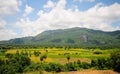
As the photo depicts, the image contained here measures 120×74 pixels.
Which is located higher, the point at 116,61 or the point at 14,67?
the point at 14,67

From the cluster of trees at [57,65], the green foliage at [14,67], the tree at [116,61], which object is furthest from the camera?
the tree at [116,61]

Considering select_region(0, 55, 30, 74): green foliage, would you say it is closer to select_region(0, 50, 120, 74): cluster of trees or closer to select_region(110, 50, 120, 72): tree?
select_region(0, 50, 120, 74): cluster of trees

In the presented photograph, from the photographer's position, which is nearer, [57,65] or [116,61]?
[57,65]

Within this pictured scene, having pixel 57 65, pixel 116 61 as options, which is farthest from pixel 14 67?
pixel 116 61

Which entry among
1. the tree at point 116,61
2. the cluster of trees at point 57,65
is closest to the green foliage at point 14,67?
the cluster of trees at point 57,65

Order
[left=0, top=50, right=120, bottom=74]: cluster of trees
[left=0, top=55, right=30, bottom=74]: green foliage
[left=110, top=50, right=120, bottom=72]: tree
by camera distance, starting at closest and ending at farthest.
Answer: [left=0, top=55, right=30, bottom=74]: green foliage, [left=0, top=50, right=120, bottom=74]: cluster of trees, [left=110, top=50, right=120, bottom=72]: tree

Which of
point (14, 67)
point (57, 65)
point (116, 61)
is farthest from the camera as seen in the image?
point (116, 61)

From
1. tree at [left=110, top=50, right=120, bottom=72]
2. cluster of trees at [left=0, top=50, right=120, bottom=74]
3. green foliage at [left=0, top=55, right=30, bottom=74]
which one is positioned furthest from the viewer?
tree at [left=110, top=50, right=120, bottom=72]

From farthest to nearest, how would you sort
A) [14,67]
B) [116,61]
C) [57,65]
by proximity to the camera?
[116,61] < [57,65] < [14,67]

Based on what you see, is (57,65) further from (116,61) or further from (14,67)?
(116,61)

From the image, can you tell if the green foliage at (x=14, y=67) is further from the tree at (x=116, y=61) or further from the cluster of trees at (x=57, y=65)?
the tree at (x=116, y=61)

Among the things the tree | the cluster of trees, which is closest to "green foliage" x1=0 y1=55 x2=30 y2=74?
the cluster of trees

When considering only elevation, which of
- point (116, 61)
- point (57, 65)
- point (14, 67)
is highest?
point (14, 67)

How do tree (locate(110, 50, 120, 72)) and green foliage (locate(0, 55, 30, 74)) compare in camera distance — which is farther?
tree (locate(110, 50, 120, 72))
